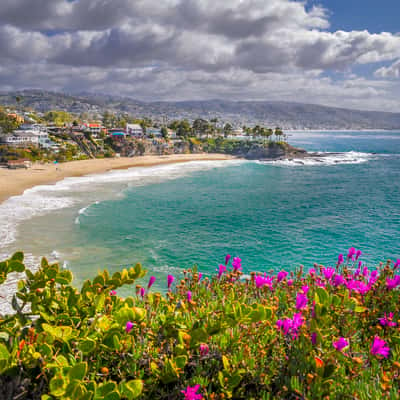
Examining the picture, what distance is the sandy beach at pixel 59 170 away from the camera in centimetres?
4763

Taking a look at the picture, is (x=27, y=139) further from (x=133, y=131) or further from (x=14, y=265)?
(x=14, y=265)

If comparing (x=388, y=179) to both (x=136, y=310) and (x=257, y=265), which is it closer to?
(x=257, y=265)

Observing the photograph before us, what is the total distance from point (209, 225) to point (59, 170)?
4656 centimetres

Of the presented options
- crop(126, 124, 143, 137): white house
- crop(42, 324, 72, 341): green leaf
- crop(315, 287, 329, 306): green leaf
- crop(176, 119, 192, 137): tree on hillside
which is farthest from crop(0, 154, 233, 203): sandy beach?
crop(315, 287, 329, 306): green leaf

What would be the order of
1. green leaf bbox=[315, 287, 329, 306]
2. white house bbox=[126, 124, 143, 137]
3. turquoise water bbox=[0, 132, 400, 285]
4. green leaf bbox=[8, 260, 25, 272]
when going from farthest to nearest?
white house bbox=[126, 124, 143, 137], turquoise water bbox=[0, 132, 400, 285], green leaf bbox=[8, 260, 25, 272], green leaf bbox=[315, 287, 329, 306]

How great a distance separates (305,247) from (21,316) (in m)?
21.8

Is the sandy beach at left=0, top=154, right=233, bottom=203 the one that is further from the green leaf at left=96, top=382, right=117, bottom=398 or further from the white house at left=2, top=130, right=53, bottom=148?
the green leaf at left=96, top=382, right=117, bottom=398

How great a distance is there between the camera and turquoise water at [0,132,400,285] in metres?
20.9

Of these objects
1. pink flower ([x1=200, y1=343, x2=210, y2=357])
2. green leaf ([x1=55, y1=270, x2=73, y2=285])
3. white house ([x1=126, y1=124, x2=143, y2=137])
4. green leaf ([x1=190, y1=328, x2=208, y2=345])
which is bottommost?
pink flower ([x1=200, y1=343, x2=210, y2=357])

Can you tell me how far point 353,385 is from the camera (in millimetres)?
3168

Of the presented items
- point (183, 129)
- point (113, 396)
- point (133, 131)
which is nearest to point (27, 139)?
point (133, 131)

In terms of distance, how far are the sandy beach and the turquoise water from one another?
6233 mm

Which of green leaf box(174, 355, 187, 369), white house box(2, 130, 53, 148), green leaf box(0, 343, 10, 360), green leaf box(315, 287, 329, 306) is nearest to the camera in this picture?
green leaf box(0, 343, 10, 360)

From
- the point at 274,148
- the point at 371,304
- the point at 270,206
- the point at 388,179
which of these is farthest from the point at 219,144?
the point at 371,304
